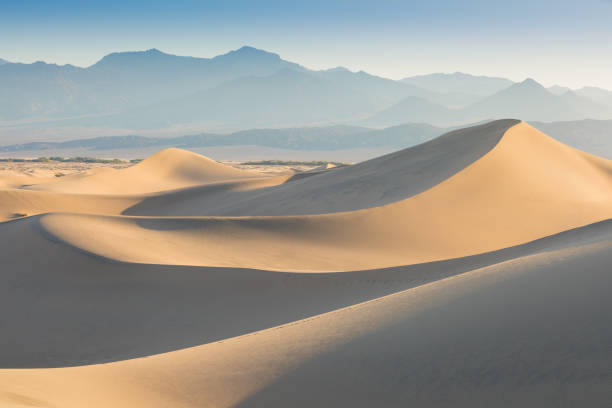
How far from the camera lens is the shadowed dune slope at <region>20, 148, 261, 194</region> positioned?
3272 centimetres

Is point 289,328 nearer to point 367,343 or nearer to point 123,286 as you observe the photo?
point 367,343

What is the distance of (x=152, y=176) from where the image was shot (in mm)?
38188

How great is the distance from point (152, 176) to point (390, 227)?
88.5ft

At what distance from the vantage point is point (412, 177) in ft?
65.0

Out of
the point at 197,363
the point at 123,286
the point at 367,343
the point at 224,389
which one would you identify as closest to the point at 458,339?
the point at 367,343

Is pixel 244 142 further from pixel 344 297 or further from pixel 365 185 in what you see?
pixel 344 297

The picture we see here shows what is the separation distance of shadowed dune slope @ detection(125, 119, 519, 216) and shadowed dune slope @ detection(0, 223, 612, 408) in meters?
10.9

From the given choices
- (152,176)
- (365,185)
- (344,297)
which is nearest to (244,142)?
(152,176)

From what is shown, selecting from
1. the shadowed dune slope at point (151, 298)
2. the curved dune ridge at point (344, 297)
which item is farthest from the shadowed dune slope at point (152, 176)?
the shadowed dune slope at point (151, 298)

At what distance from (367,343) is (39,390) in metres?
3.17

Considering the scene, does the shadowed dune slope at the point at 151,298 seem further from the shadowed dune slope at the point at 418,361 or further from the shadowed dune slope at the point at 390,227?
the shadowed dune slope at the point at 418,361

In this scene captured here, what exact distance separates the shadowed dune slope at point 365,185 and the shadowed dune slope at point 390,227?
1.28 m

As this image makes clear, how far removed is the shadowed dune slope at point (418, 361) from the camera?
4340mm

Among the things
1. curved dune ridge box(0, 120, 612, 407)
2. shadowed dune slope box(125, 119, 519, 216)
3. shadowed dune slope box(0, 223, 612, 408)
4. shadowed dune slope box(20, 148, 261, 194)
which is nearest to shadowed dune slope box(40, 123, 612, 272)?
curved dune ridge box(0, 120, 612, 407)
